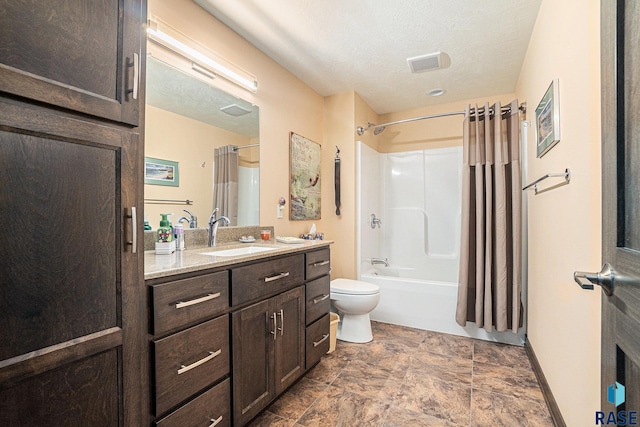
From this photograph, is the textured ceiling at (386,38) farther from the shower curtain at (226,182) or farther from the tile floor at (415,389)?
the tile floor at (415,389)

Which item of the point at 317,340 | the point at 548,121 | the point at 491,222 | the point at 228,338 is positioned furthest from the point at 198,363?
the point at 491,222

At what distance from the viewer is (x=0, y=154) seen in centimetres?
68

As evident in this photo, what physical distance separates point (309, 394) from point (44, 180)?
5.59 feet

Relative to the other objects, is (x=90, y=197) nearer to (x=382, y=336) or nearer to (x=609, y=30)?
(x=609, y=30)

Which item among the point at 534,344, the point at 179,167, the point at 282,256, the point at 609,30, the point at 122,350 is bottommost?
the point at 534,344

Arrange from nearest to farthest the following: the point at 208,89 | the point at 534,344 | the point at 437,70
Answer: the point at 208,89 < the point at 534,344 < the point at 437,70

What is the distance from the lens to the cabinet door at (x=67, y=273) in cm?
70

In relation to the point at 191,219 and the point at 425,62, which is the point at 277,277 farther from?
the point at 425,62

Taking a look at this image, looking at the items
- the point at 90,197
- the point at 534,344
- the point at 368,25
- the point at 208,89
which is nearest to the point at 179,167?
the point at 208,89

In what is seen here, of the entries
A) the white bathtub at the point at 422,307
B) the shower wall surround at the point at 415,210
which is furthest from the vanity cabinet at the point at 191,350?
the shower wall surround at the point at 415,210

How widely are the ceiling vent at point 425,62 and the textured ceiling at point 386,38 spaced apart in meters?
0.05

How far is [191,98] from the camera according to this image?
6.01ft

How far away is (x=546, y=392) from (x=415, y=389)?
0.73m

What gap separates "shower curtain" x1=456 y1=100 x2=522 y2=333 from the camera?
2.49 meters
